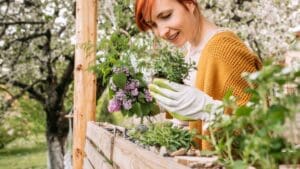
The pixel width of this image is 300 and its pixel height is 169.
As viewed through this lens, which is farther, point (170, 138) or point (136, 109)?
point (136, 109)

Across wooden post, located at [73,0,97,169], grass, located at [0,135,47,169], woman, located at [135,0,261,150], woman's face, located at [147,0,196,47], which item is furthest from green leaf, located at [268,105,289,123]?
grass, located at [0,135,47,169]

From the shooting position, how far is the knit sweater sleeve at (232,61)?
7.02 feet

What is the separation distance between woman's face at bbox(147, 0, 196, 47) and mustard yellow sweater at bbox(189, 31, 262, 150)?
110 millimetres

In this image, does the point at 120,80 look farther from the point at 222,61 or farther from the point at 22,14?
the point at 22,14

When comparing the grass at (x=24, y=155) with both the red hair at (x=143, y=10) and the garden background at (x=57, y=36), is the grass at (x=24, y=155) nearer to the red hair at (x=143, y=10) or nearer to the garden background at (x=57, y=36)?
the garden background at (x=57, y=36)

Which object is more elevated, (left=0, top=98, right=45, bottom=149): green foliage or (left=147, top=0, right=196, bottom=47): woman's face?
(left=147, top=0, right=196, bottom=47): woman's face

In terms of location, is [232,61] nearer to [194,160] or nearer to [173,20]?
[173,20]

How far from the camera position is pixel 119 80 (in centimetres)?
274

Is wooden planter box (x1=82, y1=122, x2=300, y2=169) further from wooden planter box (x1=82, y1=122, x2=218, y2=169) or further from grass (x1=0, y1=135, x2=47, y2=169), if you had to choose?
grass (x1=0, y1=135, x2=47, y2=169)

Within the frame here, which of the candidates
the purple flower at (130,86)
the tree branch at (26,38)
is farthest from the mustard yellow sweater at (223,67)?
the tree branch at (26,38)

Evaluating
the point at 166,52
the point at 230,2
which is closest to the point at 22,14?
the point at 230,2

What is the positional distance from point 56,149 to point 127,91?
32.1 feet

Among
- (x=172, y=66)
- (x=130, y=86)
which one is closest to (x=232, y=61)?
(x=172, y=66)

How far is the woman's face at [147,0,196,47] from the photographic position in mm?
2268
